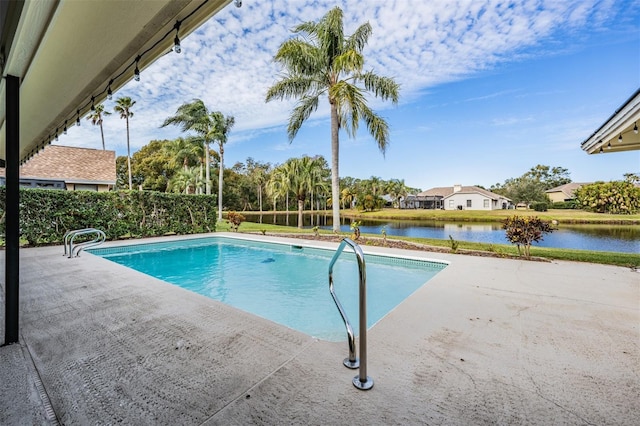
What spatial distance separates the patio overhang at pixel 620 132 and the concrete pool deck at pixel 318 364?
2.54 m

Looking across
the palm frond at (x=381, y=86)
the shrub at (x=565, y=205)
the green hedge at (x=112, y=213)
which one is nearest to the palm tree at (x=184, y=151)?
the green hedge at (x=112, y=213)

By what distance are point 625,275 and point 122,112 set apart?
33.1 metres

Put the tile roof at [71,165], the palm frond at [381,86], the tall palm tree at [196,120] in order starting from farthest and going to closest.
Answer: the tall palm tree at [196,120] → the tile roof at [71,165] → the palm frond at [381,86]

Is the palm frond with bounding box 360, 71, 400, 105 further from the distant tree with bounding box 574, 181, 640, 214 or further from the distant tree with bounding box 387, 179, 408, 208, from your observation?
the distant tree with bounding box 387, 179, 408, 208

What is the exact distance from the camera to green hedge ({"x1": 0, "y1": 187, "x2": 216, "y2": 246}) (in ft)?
28.3

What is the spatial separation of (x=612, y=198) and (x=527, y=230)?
2971 cm

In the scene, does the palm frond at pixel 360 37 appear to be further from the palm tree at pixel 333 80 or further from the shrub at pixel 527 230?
the shrub at pixel 527 230

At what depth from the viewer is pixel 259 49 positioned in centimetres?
1137

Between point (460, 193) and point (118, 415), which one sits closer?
point (118, 415)

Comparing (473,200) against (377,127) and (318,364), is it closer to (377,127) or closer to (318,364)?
(377,127)

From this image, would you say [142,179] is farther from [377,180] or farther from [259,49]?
[377,180]

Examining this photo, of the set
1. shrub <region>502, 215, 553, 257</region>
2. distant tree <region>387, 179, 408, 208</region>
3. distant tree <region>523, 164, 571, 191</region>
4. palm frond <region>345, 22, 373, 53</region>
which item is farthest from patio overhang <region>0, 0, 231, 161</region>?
distant tree <region>523, 164, 571, 191</region>

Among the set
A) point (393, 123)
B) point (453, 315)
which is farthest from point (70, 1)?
point (393, 123)

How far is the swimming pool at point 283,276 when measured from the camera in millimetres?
4672
